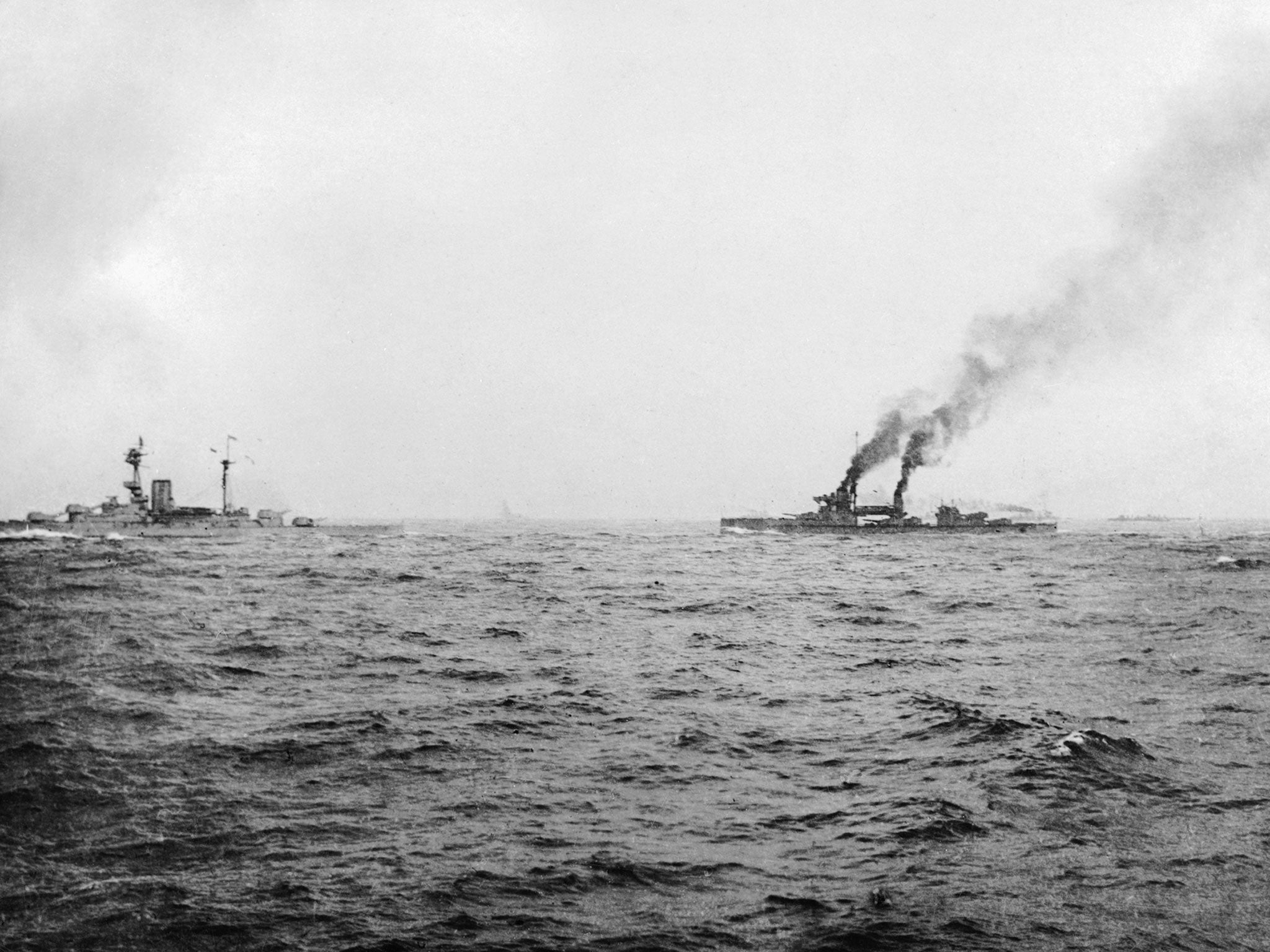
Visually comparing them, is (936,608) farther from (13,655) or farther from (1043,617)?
(13,655)

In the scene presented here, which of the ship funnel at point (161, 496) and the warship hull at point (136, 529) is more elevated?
the ship funnel at point (161, 496)

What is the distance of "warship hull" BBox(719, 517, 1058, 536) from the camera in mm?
107188

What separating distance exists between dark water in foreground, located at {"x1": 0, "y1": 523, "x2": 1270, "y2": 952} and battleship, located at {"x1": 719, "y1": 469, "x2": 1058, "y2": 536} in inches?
3169

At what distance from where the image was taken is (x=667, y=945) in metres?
7.50

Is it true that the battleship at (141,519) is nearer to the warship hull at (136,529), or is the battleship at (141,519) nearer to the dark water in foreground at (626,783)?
the warship hull at (136,529)

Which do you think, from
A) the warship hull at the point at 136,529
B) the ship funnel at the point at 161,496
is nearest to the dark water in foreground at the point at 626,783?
the warship hull at the point at 136,529

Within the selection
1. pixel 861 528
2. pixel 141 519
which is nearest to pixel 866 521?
pixel 861 528

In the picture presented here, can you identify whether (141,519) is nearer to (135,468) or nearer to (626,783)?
(135,468)

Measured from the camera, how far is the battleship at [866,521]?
108m

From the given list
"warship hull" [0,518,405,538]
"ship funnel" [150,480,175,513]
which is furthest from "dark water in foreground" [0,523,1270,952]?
"ship funnel" [150,480,175,513]

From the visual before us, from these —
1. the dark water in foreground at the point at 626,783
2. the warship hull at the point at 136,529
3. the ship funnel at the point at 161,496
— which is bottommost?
the dark water in foreground at the point at 626,783

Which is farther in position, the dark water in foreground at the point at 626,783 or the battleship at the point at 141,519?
the battleship at the point at 141,519

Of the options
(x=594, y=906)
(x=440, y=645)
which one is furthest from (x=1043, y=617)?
(x=594, y=906)

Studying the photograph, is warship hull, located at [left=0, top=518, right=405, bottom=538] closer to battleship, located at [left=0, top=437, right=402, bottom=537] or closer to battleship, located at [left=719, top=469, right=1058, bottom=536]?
battleship, located at [left=0, top=437, right=402, bottom=537]
